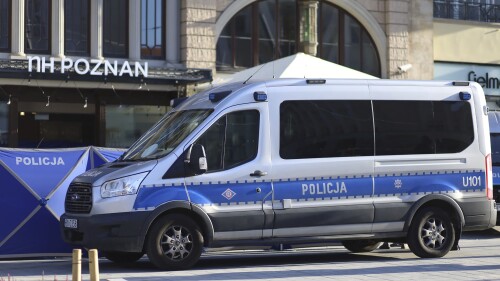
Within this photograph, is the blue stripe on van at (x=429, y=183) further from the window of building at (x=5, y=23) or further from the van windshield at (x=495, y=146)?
the window of building at (x=5, y=23)

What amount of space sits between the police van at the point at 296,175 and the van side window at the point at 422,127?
0.05ft

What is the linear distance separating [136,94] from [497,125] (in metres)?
9.45

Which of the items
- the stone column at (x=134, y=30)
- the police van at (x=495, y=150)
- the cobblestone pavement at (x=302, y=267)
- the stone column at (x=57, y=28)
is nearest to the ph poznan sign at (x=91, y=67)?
the stone column at (x=57, y=28)

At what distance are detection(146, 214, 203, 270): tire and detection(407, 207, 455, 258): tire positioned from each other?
3.24m

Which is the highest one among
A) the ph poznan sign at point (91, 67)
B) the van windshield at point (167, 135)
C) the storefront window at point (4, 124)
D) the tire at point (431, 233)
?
the ph poznan sign at point (91, 67)

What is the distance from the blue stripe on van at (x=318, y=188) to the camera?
13.2 meters

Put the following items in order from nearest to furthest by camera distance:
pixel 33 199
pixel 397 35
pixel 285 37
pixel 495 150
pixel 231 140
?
pixel 231 140 → pixel 33 199 → pixel 495 150 → pixel 285 37 → pixel 397 35

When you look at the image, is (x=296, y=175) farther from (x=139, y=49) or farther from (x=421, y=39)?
(x=421, y=39)

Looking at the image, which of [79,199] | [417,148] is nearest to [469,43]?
[417,148]

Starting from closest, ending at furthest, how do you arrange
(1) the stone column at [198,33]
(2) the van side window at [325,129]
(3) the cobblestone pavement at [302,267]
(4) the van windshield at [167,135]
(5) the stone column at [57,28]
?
1. (3) the cobblestone pavement at [302,267]
2. (4) the van windshield at [167,135]
3. (2) the van side window at [325,129]
4. (5) the stone column at [57,28]
5. (1) the stone column at [198,33]

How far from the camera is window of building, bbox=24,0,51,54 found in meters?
24.5

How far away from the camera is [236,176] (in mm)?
13539

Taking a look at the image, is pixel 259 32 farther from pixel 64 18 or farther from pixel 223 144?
pixel 223 144

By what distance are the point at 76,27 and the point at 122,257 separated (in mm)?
11723
